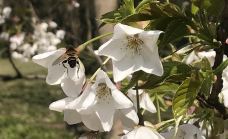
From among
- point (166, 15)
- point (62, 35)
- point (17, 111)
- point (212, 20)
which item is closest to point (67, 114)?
point (166, 15)

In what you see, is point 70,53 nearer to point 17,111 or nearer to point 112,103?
point 112,103

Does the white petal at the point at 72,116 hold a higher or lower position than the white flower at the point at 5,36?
higher

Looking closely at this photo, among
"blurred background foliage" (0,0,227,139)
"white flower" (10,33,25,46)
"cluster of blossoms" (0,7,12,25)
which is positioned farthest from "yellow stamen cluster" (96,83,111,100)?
"cluster of blossoms" (0,7,12,25)

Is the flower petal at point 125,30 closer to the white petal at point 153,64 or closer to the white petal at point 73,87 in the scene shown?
the white petal at point 153,64

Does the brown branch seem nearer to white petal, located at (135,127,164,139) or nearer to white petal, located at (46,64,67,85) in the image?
white petal, located at (135,127,164,139)

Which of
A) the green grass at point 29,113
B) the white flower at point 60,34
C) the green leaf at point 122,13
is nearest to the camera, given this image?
the green leaf at point 122,13

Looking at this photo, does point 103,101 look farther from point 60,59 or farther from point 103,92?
point 60,59

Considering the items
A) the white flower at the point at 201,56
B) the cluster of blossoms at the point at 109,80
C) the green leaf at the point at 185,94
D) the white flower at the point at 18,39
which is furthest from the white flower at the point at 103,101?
the white flower at the point at 18,39
